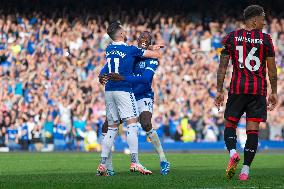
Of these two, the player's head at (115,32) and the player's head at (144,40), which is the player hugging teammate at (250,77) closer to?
the player's head at (115,32)

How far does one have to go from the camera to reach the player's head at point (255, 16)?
1135cm

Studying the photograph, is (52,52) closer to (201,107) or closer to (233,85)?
(201,107)

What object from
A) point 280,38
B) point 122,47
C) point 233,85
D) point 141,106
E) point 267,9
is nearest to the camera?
point 233,85

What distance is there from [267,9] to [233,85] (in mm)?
26633

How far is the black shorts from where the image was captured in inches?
446

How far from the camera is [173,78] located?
32.6 metres

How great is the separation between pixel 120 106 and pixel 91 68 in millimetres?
19835

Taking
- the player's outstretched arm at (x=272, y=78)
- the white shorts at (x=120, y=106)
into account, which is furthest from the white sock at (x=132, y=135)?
the player's outstretched arm at (x=272, y=78)

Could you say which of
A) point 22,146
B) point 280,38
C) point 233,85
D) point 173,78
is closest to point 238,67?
point 233,85

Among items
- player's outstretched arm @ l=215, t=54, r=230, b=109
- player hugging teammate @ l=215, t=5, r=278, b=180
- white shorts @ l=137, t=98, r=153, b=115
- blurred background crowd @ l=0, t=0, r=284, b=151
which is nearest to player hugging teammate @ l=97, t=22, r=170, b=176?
white shorts @ l=137, t=98, r=153, b=115

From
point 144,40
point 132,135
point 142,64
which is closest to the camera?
point 132,135

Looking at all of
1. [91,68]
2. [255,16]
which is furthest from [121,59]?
[91,68]

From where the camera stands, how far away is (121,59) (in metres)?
12.7

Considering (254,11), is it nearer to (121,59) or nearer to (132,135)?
(121,59)
